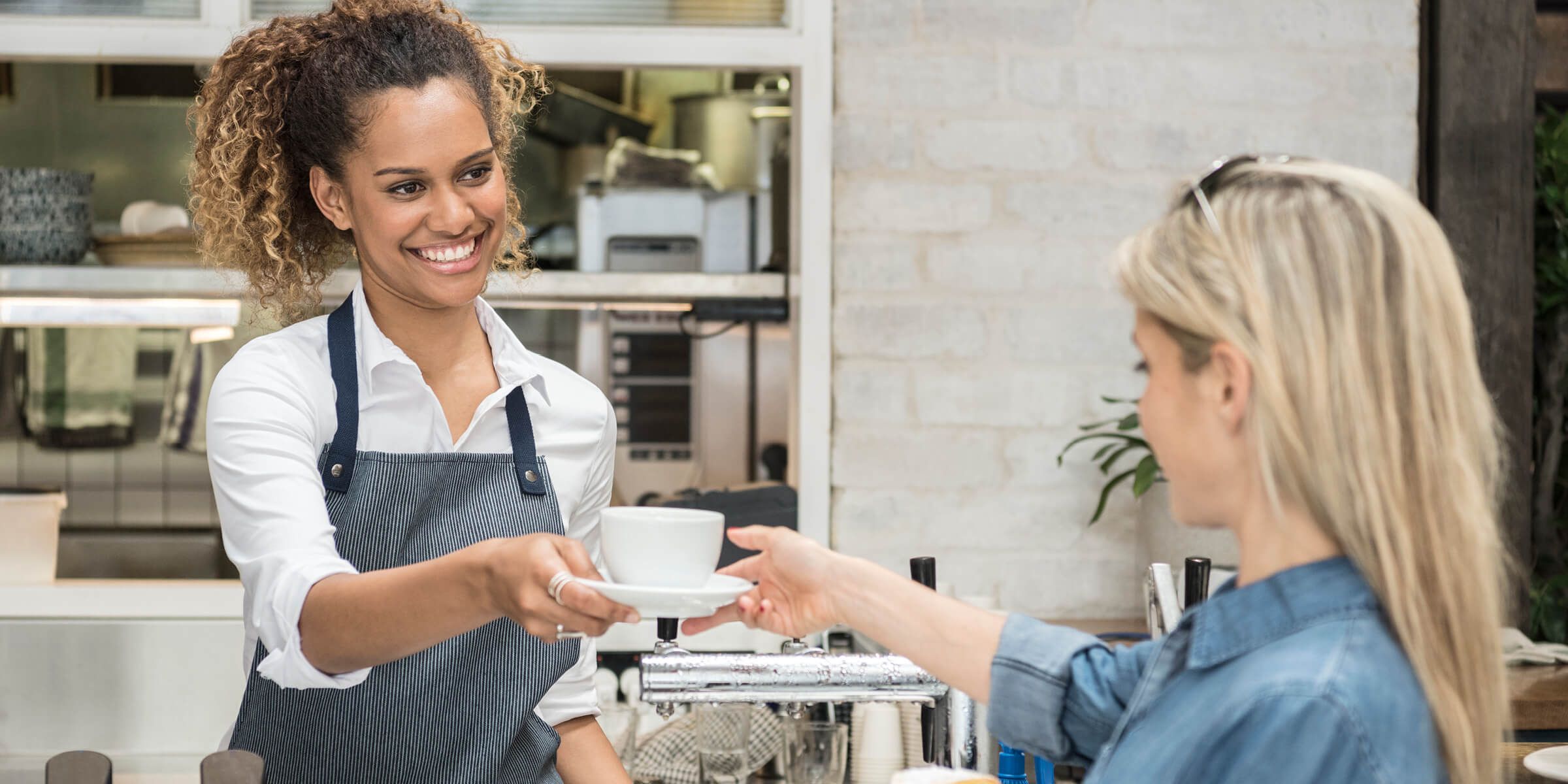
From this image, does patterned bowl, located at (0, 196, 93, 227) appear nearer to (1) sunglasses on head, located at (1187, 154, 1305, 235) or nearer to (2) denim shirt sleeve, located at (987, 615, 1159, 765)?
(2) denim shirt sleeve, located at (987, 615, 1159, 765)

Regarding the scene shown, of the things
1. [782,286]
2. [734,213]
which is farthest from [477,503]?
[734,213]

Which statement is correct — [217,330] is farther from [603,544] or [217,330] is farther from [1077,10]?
[603,544]

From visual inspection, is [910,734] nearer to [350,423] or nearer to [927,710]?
[927,710]

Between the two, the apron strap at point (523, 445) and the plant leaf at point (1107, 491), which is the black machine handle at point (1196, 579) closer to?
the apron strap at point (523, 445)

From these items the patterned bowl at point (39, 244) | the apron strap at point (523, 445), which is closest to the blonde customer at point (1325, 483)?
the apron strap at point (523, 445)

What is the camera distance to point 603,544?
104cm

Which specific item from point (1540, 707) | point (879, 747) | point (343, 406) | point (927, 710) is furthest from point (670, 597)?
point (1540, 707)

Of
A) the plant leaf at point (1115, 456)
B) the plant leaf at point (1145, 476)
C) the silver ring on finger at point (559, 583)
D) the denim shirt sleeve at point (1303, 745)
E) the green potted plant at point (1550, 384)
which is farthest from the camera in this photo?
the green potted plant at point (1550, 384)

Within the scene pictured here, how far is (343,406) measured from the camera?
131cm

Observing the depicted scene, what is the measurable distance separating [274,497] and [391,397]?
229mm

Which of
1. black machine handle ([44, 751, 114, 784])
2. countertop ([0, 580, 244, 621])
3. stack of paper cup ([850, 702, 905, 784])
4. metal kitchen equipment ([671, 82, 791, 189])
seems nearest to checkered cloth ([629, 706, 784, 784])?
stack of paper cup ([850, 702, 905, 784])

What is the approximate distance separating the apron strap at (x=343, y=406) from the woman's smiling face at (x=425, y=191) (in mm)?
76

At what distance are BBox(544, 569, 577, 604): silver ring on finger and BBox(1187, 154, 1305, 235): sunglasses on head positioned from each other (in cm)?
48

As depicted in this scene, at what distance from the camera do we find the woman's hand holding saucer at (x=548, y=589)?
94cm
